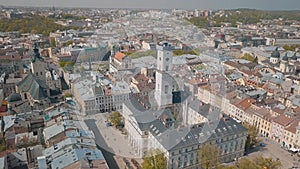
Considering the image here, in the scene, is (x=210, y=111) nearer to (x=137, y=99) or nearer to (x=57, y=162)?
(x=137, y=99)

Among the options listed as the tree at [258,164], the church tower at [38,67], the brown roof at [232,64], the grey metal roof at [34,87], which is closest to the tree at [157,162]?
the tree at [258,164]

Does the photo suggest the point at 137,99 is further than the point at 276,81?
No

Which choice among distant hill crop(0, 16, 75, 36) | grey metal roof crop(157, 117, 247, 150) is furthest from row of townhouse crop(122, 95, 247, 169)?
distant hill crop(0, 16, 75, 36)

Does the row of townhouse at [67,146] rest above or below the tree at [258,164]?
above

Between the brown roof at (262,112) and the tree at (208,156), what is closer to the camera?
the tree at (208,156)

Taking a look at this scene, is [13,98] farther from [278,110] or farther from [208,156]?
[278,110]

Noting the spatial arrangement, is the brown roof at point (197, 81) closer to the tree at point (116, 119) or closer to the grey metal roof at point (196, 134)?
the tree at point (116, 119)

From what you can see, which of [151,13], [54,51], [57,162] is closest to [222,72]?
[151,13]
